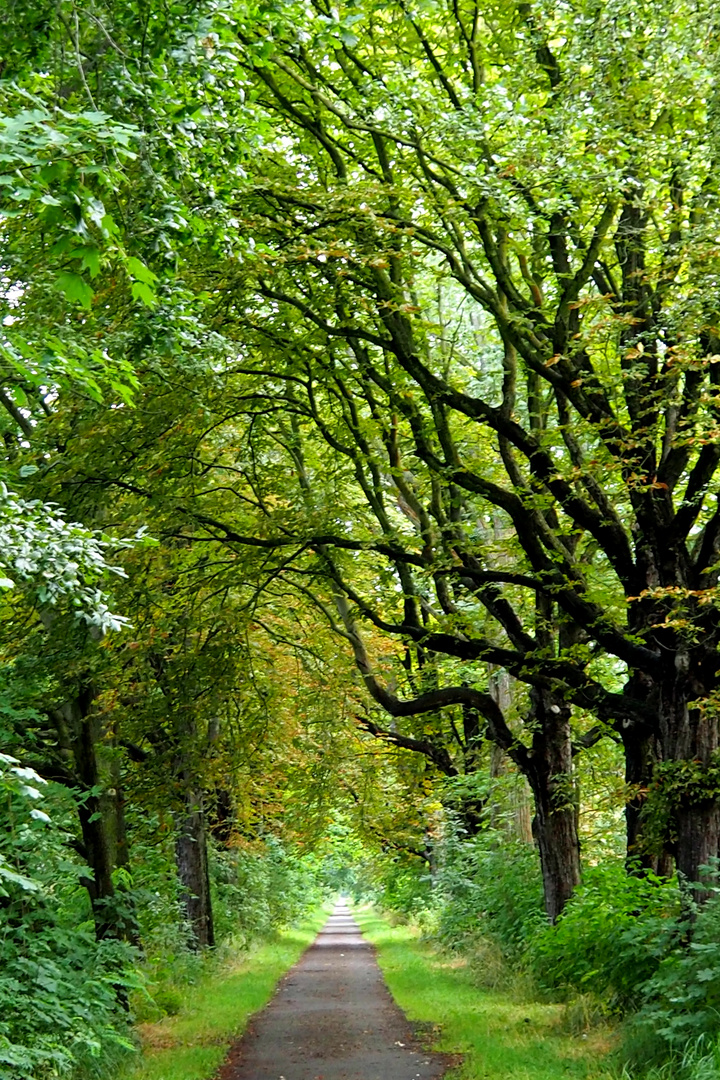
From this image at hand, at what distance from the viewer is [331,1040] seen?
13258 mm

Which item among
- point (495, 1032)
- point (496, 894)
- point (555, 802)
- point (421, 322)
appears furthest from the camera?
point (496, 894)

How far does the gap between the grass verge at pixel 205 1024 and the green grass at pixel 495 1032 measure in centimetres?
238

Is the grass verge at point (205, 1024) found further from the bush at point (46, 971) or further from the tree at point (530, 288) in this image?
the tree at point (530, 288)

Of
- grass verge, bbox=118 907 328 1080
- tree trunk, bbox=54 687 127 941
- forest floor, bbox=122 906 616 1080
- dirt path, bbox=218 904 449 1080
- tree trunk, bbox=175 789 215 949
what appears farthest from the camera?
tree trunk, bbox=175 789 215 949

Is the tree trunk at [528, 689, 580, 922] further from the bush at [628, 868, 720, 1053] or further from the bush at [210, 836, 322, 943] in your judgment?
the bush at [210, 836, 322, 943]

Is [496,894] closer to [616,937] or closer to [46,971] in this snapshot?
[616,937]

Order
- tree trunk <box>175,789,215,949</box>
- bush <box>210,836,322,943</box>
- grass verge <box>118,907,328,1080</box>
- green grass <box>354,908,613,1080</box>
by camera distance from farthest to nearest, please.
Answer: bush <box>210,836,322,943</box>
tree trunk <box>175,789,215,949</box>
grass verge <box>118,907,328,1080</box>
green grass <box>354,908,613,1080</box>

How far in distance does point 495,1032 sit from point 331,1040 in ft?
8.77

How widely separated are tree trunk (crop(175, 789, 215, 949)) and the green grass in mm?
3645

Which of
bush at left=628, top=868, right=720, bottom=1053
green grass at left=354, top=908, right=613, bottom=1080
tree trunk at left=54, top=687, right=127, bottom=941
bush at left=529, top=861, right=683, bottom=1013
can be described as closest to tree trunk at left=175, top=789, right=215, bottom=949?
green grass at left=354, top=908, right=613, bottom=1080

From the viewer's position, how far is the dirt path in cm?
1082

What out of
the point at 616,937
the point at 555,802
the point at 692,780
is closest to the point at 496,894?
the point at 555,802

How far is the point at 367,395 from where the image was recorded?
40.8 ft

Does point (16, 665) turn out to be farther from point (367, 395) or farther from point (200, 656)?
point (367, 395)
